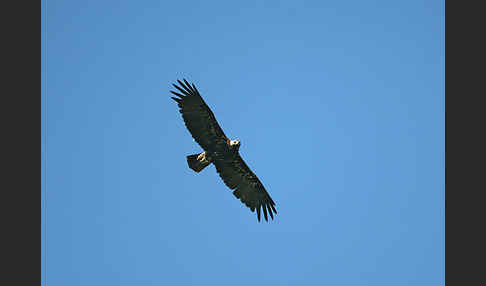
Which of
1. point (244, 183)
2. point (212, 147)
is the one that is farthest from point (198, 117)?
point (244, 183)

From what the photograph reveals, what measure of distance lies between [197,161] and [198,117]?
1535 mm

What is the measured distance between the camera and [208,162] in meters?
19.0

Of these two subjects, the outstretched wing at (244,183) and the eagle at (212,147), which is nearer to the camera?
the eagle at (212,147)

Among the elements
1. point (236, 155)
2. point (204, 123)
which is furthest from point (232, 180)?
point (204, 123)

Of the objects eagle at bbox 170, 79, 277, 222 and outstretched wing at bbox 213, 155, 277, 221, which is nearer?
eagle at bbox 170, 79, 277, 222

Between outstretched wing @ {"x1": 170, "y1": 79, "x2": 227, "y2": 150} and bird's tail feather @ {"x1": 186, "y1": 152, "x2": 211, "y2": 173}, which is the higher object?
outstretched wing @ {"x1": 170, "y1": 79, "x2": 227, "y2": 150}

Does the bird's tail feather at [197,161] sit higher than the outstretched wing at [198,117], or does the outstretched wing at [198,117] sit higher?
the outstretched wing at [198,117]

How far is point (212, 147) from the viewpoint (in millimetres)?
18781

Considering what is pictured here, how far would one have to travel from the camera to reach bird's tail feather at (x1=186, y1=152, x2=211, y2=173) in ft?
61.6

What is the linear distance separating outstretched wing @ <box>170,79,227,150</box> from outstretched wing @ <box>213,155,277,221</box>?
3.46 feet

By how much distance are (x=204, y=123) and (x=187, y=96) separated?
3.45ft

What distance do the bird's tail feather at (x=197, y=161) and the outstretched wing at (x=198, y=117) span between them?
1.54ft

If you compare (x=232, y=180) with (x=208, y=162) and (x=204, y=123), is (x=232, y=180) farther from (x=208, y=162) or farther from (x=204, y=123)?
(x=204, y=123)

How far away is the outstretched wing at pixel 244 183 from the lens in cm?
1962
